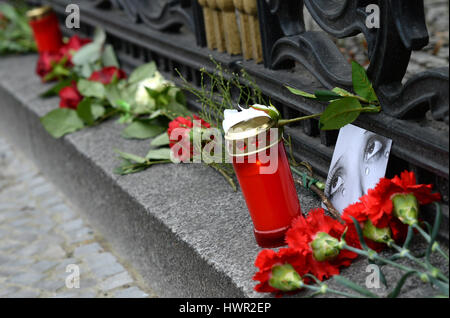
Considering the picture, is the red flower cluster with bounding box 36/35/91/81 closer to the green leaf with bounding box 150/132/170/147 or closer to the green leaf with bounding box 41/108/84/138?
the green leaf with bounding box 41/108/84/138

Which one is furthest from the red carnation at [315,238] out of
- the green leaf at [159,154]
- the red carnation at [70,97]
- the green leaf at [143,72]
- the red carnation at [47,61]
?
the red carnation at [47,61]

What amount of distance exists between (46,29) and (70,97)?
1.28 m

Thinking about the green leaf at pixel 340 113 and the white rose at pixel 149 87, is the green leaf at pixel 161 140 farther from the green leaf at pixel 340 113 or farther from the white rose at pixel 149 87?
the green leaf at pixel 340 113

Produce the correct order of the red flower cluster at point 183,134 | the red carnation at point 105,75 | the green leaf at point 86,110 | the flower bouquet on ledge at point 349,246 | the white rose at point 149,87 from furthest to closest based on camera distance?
1. the red carnation at point 105,75
2. the green leaf at point 86,110
3. the white rose at point 149,87
4. the red flower cluster at point 183,134
5. the flower bouquet on ledge at point 349,246

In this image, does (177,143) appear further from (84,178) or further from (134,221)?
(84,178)

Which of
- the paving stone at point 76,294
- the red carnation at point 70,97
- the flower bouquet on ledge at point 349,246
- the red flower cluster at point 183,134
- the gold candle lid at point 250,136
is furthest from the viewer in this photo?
→ the red carnation at point 70,97

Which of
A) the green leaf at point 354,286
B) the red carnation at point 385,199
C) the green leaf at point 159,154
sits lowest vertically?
the green leaf at point 159,154

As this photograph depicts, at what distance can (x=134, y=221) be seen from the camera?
→ 2.56 m

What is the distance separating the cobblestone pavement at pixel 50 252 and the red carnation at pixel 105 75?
702 mm

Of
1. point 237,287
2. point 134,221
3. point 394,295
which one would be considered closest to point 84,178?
point 134,221

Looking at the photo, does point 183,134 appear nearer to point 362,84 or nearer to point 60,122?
point 362,84

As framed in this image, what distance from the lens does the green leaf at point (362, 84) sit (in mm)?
1769

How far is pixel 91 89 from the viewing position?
338 centimetres
